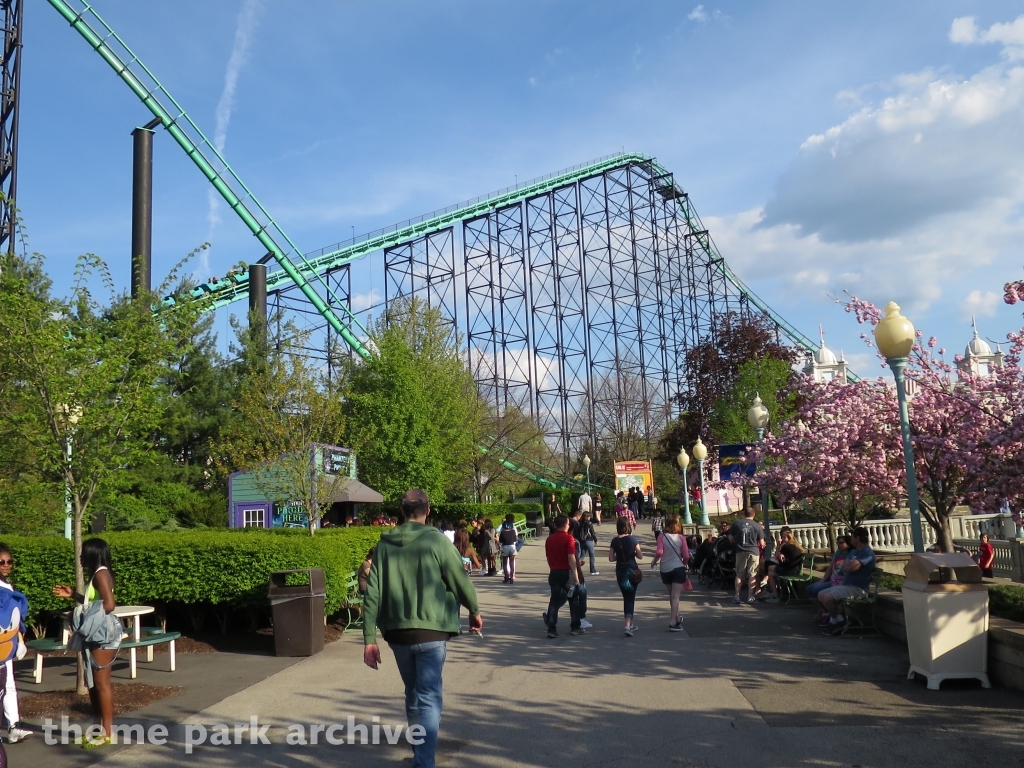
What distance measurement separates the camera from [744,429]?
3006 cm

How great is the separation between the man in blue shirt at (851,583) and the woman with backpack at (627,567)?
2.01m

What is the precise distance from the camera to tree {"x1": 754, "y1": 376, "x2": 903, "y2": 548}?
39.4ft

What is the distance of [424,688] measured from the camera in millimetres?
4406

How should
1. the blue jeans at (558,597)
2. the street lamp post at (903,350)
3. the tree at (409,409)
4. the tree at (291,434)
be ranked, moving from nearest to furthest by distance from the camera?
the street lamp post at (903,350)
the blue jeans at (558,597)
the tree at (291,434)
the tree at (409,409)

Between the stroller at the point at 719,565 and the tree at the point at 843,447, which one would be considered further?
the stroller at the point at 719,565

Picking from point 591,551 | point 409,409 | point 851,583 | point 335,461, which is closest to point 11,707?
point 851,583

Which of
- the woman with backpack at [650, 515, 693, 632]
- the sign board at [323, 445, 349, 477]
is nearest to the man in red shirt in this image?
the woman with backpack at [650, 515, 693, 632]

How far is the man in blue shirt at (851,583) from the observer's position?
9.17 m

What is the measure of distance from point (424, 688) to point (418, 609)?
1.30 ft

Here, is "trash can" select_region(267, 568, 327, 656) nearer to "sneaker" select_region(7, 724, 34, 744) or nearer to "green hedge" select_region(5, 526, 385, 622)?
"green hedge" select_region(5, 526, 385, 622)

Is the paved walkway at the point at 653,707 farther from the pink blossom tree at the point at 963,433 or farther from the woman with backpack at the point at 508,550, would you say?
the woman with backpack at the point at 508,550

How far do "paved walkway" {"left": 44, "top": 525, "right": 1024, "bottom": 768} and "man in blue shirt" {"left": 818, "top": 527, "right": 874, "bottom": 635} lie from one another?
284mm

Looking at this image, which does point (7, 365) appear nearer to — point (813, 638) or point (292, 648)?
point (292, 648)

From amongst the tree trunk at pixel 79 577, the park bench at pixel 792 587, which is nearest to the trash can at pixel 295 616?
the tree trunk at pixel 79 577
